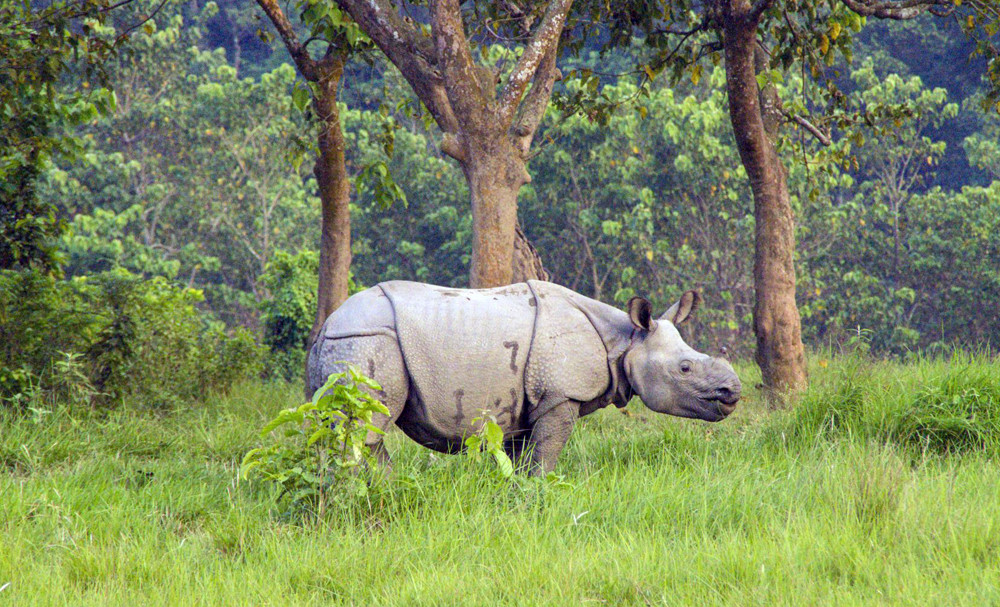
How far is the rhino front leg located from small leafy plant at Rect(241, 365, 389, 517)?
3.01ft

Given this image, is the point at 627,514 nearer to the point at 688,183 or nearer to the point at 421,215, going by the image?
the point at 688,183

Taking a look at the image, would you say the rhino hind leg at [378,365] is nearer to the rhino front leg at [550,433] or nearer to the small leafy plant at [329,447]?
the small leafy plant at [329,447]

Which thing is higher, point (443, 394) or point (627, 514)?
point (443, 394)

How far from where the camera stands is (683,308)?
17.6 ft

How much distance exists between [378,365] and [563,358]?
36.5 inches

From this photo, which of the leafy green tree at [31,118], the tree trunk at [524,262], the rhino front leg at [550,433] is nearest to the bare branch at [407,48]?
the tree trunk at [524,262]

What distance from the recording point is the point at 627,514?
4410 mm

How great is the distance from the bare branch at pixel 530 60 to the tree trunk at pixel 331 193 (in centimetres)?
208

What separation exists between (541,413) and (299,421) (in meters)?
1.29

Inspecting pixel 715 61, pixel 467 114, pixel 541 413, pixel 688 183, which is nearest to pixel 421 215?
pixel 688 183

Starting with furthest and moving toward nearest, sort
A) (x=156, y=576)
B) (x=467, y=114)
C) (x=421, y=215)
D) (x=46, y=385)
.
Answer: (x=421, y=215) → (x=46, y=385) → (x=467, y=114) → (x=156, y=576)

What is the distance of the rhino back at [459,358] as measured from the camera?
492 cm

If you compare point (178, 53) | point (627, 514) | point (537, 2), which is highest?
point (178, 53)

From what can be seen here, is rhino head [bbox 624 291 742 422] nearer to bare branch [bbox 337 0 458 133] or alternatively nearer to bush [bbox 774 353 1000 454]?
bush [bbox 774 353 1000 454]
